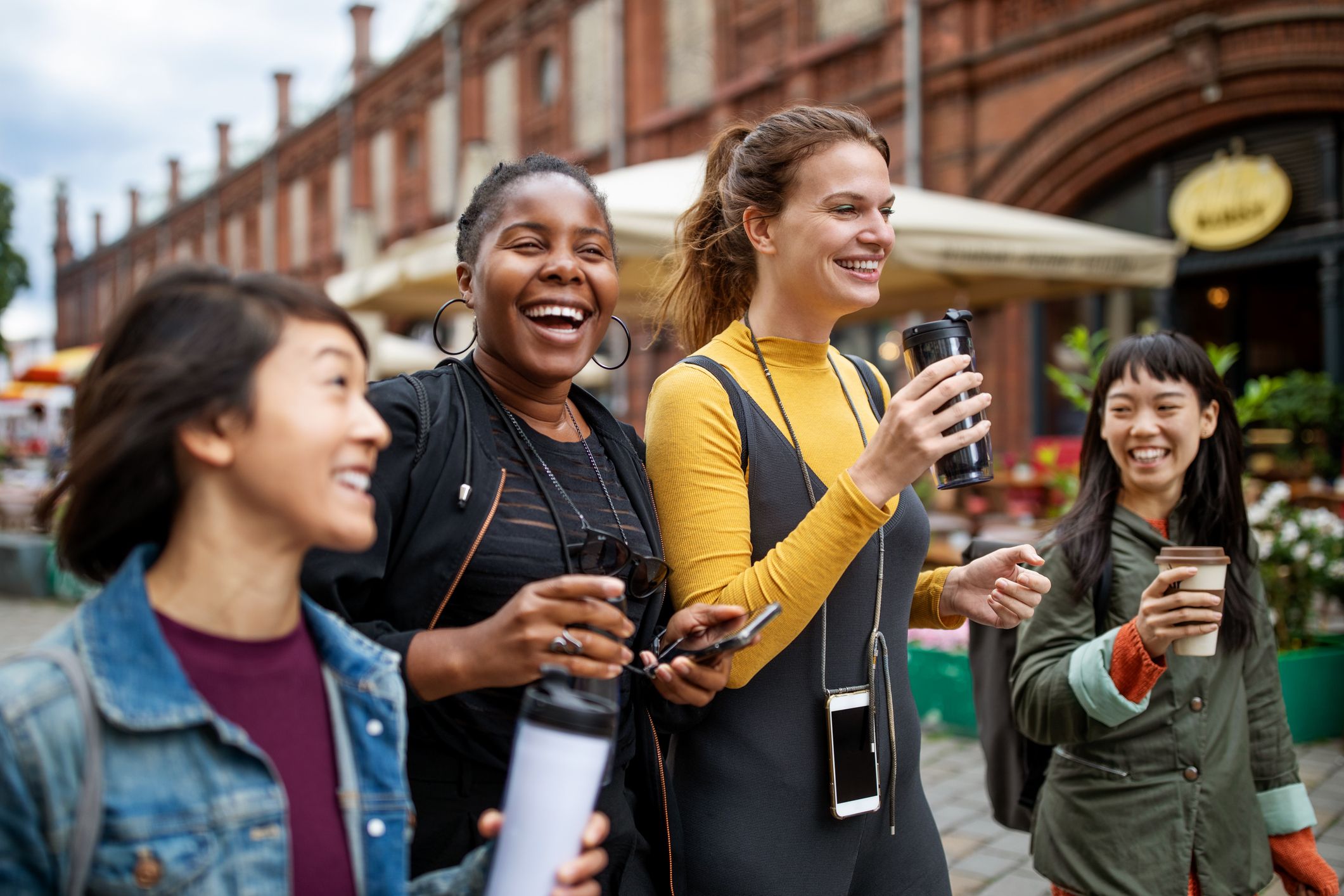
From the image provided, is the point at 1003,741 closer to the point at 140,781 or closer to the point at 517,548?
the point at 517,548

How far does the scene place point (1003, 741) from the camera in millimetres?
2535

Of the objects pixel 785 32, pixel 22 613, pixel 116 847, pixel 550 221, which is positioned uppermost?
pixel 785 32

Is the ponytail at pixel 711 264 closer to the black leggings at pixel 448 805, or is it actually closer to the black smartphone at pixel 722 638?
the black smartphone at pixel 722 638

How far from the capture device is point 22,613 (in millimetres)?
9258

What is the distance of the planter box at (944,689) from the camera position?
5.09 m

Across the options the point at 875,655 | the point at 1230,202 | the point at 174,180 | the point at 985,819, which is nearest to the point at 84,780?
the point at 875,655

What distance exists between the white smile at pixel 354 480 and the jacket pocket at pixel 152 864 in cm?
37

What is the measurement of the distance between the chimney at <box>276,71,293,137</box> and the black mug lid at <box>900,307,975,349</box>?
33538 mm

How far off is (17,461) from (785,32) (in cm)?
1597

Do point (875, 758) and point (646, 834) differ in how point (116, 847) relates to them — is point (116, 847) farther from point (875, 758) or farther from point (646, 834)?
point (875, 758)

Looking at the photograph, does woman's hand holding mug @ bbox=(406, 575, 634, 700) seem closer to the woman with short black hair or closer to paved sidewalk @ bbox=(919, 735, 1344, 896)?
the woman with short black hair

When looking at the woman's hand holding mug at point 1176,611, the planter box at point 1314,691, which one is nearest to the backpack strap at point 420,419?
the woman's hand holding mug at point 1176,611

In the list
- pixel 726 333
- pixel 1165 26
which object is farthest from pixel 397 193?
pixel 726 333

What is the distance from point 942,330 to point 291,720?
3.55 ft
